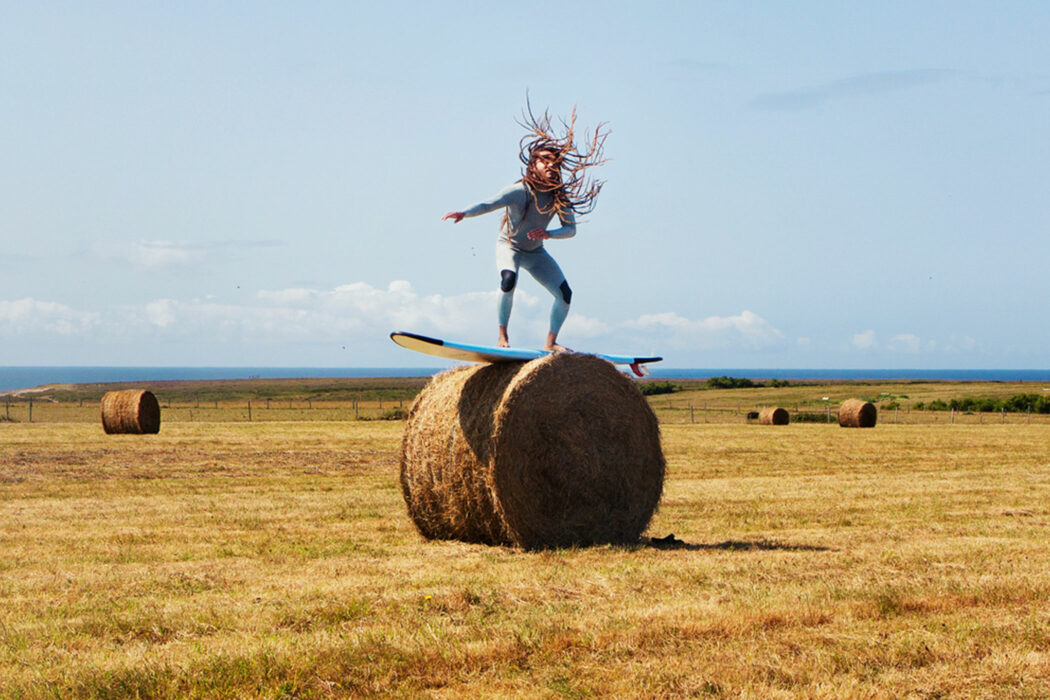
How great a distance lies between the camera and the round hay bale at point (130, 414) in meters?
30.4

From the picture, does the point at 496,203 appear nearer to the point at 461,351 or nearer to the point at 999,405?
the point at 461,351

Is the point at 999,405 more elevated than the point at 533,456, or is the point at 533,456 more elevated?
the point at 533,456

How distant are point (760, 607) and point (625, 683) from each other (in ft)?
5.75

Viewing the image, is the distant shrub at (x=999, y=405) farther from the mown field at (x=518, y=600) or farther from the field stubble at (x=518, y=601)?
the field stubble at (x=518, y=601)

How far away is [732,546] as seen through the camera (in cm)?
1013

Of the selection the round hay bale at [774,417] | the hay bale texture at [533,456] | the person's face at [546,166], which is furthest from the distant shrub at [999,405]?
the person's face at [546,166]

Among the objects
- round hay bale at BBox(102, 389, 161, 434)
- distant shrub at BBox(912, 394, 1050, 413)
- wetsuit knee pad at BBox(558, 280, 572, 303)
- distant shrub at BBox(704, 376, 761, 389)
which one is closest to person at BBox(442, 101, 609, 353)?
wetsuit knee pad at BBox(558, 280, 572, 303)

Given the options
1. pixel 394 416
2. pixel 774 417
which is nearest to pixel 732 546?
pixel 774 417

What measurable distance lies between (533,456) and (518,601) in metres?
3.12

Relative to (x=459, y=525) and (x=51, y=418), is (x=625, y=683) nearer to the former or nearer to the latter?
(x=459, y=525)

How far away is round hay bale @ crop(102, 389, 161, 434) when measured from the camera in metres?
30.4

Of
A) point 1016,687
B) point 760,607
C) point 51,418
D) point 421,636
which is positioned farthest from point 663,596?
point 51,418

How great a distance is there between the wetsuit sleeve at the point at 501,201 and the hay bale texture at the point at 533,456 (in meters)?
1.55

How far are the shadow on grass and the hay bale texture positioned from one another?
1.06ft
